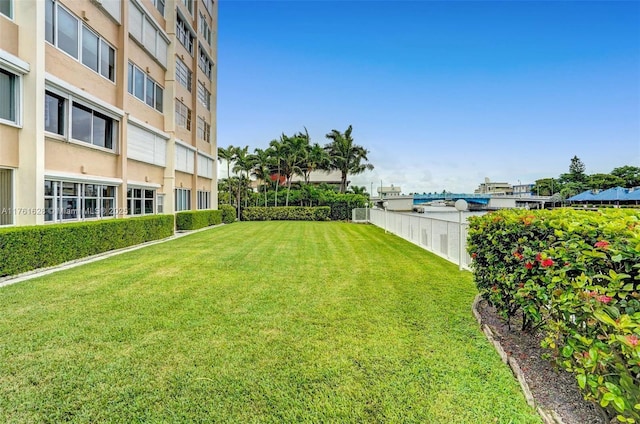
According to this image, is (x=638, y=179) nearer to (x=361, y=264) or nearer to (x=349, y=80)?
(x=349, y=80)

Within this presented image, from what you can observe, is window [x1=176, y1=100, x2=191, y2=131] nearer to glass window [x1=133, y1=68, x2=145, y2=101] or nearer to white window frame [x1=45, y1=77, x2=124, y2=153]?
glass window [x1=133, y1=68, x2=145, y2=101]

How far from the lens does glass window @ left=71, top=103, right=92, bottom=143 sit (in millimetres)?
11414

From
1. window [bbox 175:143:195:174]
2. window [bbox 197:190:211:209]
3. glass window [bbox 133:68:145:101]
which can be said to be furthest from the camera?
window [bbox 197:190:211:209]

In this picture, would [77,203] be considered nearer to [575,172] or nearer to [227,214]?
[227,214]

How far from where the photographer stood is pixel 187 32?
22719mm

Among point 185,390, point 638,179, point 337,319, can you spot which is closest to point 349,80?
point 337,319

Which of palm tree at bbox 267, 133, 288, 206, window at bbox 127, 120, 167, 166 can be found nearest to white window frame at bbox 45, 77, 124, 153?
window at bbox 127, 120, 167, 166

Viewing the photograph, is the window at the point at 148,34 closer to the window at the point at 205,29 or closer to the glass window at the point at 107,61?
the glass window at the point at 107,61

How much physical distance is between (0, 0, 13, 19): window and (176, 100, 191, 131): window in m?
11.8

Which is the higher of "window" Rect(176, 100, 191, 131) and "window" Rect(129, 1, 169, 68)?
"window" Rect(129, 1, 169, 68)

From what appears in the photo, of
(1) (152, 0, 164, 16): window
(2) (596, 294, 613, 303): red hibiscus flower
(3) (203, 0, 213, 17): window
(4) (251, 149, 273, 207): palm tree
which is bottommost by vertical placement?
(2) (596, 294, 613, 303): red hibiscus flower

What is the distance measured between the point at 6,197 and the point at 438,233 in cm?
1287

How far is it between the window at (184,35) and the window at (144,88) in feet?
16.0

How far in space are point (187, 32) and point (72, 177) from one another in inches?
639
